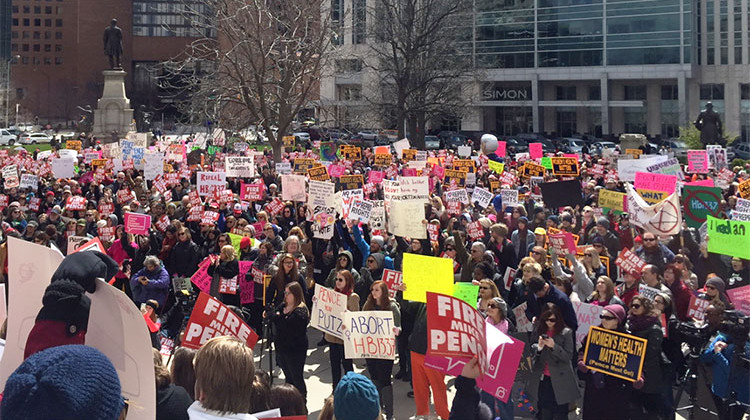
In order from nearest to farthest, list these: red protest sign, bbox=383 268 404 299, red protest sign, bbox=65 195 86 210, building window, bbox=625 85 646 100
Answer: red protest sign, bbox=383 268 404 299, red protest sign, bbox=65 195 86 210, building window, bbox=625 85 646 100

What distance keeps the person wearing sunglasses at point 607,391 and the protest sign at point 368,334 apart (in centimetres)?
180

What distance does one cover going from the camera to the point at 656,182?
14375 millimetres

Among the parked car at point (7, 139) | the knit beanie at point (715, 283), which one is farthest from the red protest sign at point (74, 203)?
the parked car at point (7, 139)

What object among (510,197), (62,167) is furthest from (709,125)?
(62,167)

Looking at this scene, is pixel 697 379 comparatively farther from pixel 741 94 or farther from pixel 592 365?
pixel 741 94

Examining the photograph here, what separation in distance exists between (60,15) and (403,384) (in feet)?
416

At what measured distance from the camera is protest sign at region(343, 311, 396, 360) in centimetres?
781

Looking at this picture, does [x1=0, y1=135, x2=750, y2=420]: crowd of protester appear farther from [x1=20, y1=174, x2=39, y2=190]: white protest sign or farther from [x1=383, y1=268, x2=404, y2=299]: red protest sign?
[x1=20, y1=174, x2=39, y2=190]: white protest sign

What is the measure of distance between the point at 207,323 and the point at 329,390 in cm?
276

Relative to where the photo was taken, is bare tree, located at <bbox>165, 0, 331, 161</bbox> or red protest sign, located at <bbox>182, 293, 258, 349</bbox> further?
bare tree, located at <bbox>165, 0, 331, 161</bbox>

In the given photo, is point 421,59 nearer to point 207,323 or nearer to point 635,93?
point 635,93

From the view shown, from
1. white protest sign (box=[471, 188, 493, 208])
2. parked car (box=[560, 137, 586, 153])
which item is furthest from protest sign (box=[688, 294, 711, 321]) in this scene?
parked car (box=[560, 137, 586, 153])

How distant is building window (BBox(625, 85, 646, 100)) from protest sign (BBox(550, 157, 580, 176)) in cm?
5394

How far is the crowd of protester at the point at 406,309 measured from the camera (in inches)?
166
